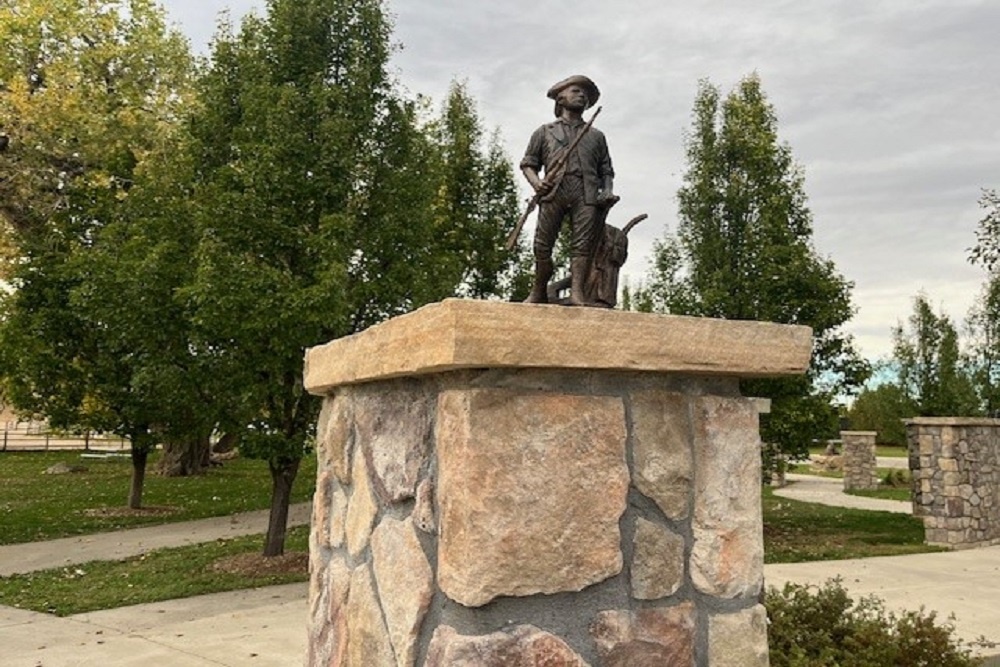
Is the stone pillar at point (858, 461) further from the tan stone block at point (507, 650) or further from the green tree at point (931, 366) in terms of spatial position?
the tan stone block at point (507, 650)

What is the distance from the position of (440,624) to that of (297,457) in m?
6.91

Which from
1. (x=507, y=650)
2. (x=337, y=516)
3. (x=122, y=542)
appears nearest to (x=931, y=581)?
(x=337, y=516)

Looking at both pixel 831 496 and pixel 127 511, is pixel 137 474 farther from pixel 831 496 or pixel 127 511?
pixel 831 496

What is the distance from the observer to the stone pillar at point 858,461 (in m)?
19.8

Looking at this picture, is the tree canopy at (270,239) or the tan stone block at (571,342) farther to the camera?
the tree canopy at (270,239)

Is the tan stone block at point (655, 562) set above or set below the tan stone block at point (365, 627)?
above

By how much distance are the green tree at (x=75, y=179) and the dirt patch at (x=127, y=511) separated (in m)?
0.23

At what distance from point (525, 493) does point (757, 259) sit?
1031cm

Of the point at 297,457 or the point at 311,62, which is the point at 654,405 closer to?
the point at 297,457

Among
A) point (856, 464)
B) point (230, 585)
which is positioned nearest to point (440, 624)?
point (230, 585)

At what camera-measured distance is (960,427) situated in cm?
1098

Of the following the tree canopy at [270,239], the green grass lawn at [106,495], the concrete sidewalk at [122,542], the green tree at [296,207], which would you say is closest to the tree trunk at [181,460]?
the green grass lawn at [106,495]

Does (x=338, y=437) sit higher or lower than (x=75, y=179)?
lower

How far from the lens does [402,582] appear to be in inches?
85.0
